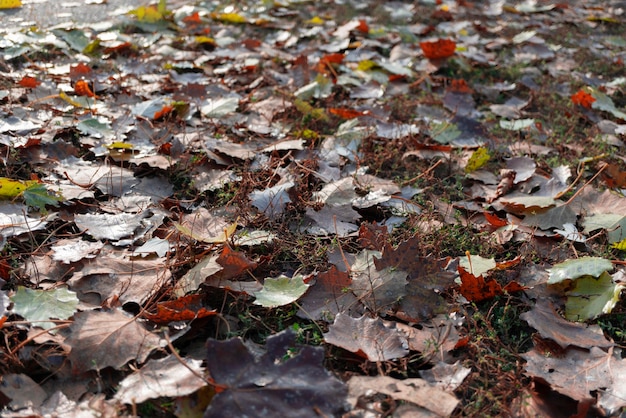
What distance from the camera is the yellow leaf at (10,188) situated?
1831mm

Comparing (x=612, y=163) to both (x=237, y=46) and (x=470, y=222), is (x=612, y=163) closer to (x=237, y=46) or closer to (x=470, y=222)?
(x=470, y=222)

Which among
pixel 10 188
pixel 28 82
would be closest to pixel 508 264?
pixel 10 188

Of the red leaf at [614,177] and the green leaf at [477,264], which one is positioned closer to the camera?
the green leaf at [477,264]

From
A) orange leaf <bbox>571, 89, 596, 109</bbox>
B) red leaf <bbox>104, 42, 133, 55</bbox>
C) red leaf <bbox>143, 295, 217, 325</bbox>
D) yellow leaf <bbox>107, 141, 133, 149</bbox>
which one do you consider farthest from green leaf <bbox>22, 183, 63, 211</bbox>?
orange leaf <bbox>571, 89, 596, 109</bbox>

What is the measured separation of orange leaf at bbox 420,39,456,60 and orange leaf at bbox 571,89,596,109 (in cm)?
79

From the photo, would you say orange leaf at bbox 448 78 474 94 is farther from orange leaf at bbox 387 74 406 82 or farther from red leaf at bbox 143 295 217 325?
red leaf at bbox 143 295 217 325

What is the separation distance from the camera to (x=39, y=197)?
1.85m

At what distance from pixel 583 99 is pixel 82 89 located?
2543mm

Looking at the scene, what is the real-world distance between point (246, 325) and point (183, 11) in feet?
10.4

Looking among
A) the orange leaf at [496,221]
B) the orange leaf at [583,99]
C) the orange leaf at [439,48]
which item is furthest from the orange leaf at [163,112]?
the orange leaf at [583,99]

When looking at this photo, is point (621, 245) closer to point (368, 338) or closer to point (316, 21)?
point (368, 338)

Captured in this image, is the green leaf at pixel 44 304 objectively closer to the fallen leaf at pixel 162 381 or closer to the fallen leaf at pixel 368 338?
the fallen leaf at pixel 162 381

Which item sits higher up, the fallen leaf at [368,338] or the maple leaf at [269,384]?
the maple leaf at [269,384]

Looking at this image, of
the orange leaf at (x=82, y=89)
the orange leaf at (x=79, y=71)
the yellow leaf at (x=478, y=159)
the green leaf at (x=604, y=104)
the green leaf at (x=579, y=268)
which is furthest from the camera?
the green leaf at (x=604, y=104)
